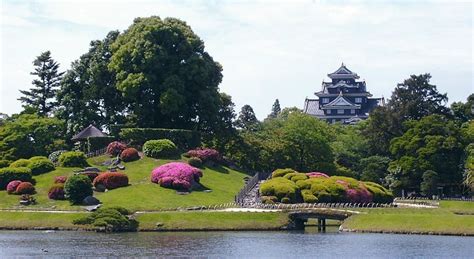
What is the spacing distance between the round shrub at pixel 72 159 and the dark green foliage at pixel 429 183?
36.1 metres

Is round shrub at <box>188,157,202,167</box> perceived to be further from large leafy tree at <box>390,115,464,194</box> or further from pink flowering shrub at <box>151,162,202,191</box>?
large leafy tree at <box>390,115,464,194</box>

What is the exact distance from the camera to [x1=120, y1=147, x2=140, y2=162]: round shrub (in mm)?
98000

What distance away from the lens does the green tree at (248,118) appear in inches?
4936

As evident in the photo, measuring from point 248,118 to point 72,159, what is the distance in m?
51.1

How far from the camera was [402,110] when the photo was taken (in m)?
115

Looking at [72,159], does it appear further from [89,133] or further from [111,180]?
[89,133]

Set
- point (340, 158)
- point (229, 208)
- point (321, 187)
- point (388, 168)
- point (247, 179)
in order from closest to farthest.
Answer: point (229, 208) → point (321, 187) → point (247, 179) → point (388, 168) → point (340, 158)

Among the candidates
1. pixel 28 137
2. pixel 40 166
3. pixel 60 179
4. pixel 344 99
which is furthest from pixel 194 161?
pixel 344 99

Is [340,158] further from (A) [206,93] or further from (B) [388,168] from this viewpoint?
(A) [206,93]

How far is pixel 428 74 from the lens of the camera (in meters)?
118

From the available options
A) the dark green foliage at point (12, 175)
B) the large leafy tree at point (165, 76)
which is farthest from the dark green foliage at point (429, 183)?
the dark green foliage at point (12, 175)

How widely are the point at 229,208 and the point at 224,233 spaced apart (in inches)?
336

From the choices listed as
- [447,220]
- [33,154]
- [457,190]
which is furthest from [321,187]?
[33,154]

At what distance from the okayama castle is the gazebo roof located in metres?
74.4
